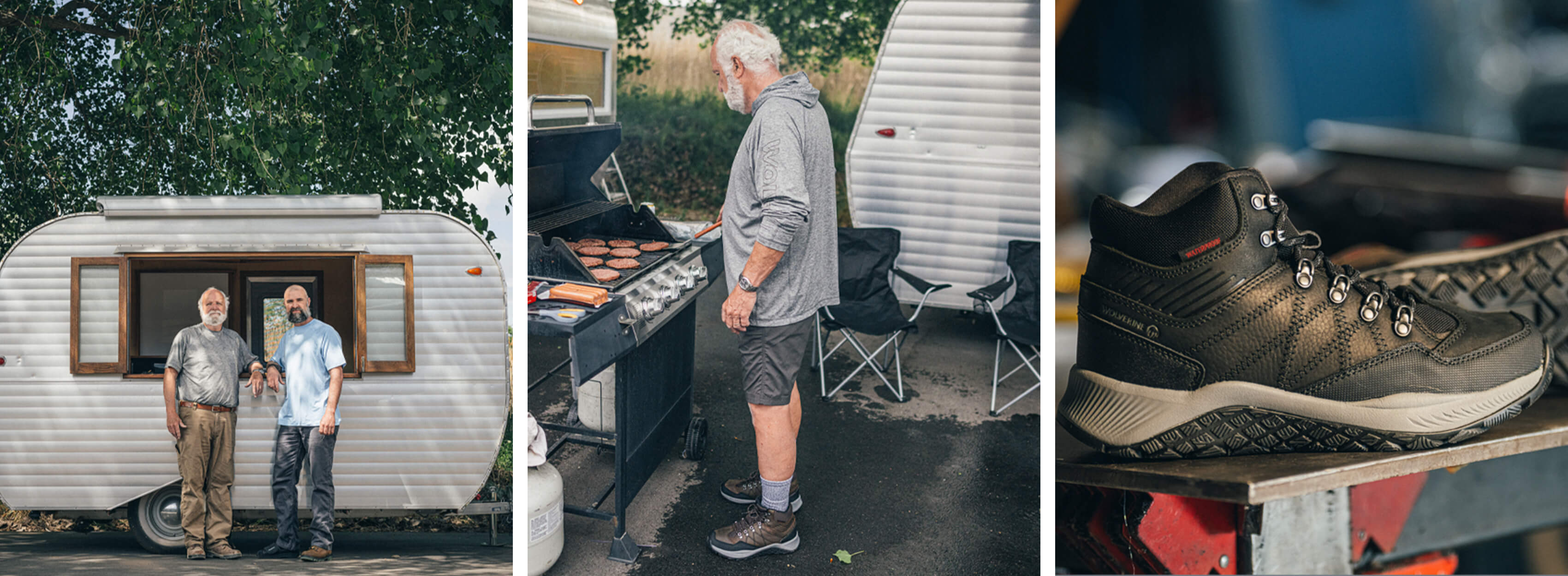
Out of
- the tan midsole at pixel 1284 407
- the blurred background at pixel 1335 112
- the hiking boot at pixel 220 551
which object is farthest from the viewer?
the hiking boot at pixel 220 551

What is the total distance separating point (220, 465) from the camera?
354 centimetres

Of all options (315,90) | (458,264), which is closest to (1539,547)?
(458,264)

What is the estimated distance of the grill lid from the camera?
3.25 metres

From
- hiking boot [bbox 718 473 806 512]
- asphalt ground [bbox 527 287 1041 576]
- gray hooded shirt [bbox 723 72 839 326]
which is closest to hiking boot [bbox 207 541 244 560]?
asphalt ground [bbox 527 287 1041 576]

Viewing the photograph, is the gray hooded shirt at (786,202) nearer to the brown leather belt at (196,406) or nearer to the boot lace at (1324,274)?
the boot lace at (1324,274)

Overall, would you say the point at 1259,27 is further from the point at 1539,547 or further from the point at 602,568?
the point at 602,568

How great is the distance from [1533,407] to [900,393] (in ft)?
7.59

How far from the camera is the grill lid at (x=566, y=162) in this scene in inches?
128

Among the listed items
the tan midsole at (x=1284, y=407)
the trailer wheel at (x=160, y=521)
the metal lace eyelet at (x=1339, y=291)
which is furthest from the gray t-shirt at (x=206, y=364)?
the metal lace eyelet at (x=1339, y=291)

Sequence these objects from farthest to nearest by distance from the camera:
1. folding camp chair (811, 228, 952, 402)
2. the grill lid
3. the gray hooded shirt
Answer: folding camp chair (811, 228, 952, 402)
the grill lid
the gray hooded shirt

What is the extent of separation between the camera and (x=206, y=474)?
3523mm

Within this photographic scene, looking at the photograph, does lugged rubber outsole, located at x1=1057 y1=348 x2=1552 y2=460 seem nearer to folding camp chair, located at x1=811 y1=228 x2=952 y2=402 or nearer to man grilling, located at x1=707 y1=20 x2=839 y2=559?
man grilling, located at x1=707 y1=20 x2=839 y2=559

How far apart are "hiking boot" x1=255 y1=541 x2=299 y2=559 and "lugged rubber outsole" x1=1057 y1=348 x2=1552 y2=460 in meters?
3.29

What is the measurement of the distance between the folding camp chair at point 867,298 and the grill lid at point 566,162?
1.18 metres
